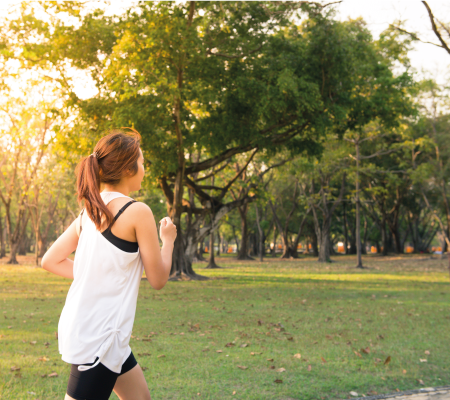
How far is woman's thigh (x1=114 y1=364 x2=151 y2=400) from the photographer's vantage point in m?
2.32

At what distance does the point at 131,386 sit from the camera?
235 cm

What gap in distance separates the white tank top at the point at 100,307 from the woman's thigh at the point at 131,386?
0.74 ft

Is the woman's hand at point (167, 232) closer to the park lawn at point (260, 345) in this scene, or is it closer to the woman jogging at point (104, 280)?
the woman jogging at point (104, 280)

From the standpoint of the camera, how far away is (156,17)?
15.2 m

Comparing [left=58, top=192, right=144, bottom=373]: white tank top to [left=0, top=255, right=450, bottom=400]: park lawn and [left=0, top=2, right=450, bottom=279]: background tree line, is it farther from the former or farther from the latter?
[left=0, top=2, right=450, bottom=279]: background tree line

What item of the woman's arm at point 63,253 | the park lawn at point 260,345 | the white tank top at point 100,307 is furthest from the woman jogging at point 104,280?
the park lawn at point 260,345

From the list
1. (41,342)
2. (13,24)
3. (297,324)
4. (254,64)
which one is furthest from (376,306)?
(13,24)

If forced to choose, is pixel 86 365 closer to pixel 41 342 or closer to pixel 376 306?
pixel 41 342

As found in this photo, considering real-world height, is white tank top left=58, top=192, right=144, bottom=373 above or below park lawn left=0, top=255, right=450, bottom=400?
above

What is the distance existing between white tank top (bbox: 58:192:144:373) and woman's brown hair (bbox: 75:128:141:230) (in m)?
0.21

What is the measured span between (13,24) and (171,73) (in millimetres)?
5453

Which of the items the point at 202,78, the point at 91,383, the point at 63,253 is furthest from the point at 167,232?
the point at 202,78

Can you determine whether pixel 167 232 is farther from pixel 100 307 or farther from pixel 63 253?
pixel 63 253

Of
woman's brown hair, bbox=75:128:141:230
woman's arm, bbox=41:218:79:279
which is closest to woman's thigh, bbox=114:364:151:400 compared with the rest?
woman's arm, bbox=41:218:79:279
